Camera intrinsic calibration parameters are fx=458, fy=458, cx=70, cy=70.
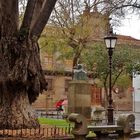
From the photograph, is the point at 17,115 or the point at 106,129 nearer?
the point at 106,129

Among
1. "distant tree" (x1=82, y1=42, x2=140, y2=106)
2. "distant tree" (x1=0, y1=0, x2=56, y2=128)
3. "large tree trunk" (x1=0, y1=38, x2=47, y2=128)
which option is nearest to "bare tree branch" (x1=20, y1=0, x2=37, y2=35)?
"distant tree" (x1=0, y1=0, x2=56, y2=128)

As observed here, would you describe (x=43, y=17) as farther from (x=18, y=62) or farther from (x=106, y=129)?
(x=106, y=129)

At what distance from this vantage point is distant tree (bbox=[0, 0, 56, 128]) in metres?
14.7

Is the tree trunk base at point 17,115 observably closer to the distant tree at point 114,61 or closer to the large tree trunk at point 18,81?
the large tree trunk at point 18,81

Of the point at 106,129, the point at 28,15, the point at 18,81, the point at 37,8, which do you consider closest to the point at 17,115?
the point at 18,81

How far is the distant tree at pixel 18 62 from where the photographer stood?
578 inches

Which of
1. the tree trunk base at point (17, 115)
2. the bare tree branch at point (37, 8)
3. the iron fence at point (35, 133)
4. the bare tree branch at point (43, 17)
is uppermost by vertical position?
the bare tree branch at point (37, 8)

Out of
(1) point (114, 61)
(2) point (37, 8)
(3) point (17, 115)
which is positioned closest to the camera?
(3) point (17, 115)

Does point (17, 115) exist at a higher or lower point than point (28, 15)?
lower

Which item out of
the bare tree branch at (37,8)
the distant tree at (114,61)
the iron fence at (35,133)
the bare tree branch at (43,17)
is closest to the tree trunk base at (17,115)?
the iron fence at (35,133)

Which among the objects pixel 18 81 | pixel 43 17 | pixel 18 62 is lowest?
pixel 18 81

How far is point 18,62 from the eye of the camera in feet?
48.1

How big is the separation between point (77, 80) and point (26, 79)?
6422 mm

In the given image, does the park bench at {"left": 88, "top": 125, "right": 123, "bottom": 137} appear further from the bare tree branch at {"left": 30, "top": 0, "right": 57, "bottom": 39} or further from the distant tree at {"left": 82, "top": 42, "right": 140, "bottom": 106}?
the distant tree at {"left": 82, "top": 42, "right": 140, "bottom": 106}
